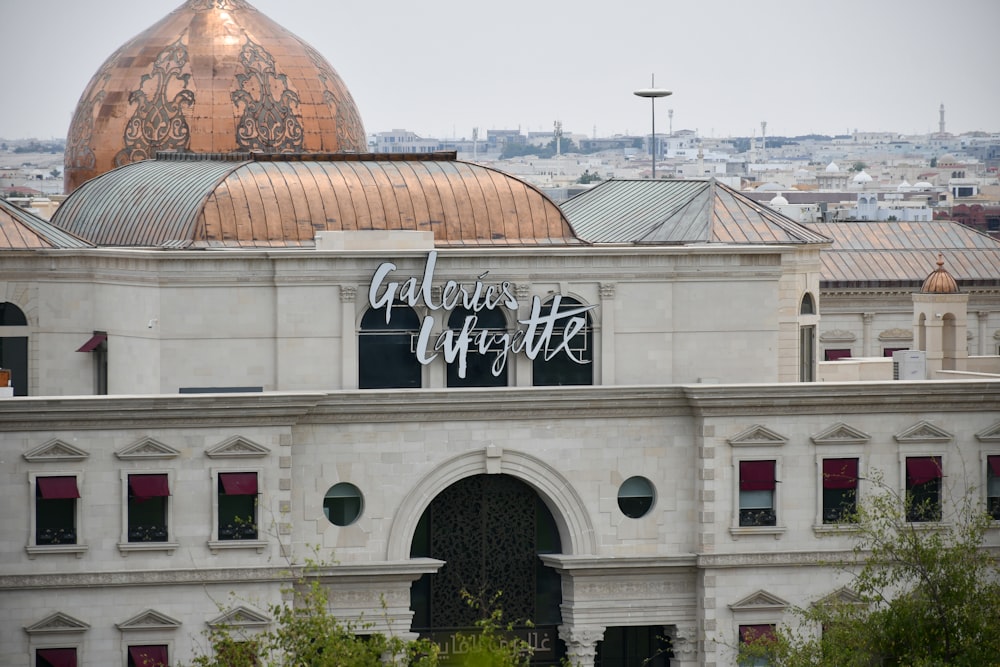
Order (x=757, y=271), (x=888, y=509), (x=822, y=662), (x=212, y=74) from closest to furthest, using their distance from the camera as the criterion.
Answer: (x=822, y=662), (x=888, y=509), (x=757, y=271), (x=212, y=74)

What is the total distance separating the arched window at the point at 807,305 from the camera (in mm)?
85000

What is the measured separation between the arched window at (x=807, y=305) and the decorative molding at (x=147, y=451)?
78.5 feet

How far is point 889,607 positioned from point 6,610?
78.9 feet

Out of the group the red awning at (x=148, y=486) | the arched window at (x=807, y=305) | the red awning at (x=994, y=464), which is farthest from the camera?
the arched window at (x=807, y=305)

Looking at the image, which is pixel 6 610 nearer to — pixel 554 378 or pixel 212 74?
pixel 554 378

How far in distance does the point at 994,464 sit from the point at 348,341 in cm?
1884

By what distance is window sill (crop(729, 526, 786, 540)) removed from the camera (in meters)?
73.9

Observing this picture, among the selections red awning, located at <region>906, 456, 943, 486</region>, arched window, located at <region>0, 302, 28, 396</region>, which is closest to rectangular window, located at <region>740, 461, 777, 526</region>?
red awning, located at <region>906, 456, 943, 486</region>

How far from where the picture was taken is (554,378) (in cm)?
7644

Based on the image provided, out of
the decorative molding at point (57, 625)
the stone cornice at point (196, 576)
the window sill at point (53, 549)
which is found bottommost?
the decorative molding at point (57, 625)

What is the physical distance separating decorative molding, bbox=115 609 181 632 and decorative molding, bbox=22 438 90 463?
177 inches

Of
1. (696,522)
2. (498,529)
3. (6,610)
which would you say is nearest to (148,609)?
(6,610)

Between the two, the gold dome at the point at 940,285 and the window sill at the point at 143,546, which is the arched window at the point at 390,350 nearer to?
the window sill at the point at 143,546

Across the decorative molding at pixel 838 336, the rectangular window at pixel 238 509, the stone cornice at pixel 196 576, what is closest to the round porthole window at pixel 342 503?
the stone cornice at pixel 196 576
